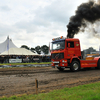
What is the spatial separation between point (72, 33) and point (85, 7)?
4.38m

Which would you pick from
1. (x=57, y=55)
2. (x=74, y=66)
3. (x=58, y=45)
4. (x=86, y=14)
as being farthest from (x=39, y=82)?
(x=86, y=14)

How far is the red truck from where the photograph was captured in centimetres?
1194

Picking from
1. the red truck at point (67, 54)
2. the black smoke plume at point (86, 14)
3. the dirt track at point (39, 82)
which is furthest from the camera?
the black smoke plume at point (86, 14)

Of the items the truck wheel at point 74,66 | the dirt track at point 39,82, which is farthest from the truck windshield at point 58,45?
the dirt track at point 39,82

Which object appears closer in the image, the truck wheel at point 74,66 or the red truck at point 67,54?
the red truck at point 67,54

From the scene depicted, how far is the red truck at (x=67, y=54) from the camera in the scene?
39.2 feet

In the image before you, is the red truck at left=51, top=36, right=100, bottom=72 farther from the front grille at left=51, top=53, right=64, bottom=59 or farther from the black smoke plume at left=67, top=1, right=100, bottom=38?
the black smoke plume at left=67, top=1, right=100, bottom=38

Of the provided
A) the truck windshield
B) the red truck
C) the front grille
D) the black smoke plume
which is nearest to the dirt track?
the red truck

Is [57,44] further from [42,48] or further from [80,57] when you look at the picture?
[42,48]

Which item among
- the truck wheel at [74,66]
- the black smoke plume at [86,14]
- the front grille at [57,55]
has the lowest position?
the truck wheel at [74,66]

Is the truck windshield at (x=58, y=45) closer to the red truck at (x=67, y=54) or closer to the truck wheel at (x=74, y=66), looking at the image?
the red truck at (x=67, y=54)

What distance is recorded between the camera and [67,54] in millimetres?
11945

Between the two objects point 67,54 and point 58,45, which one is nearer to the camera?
point 67,54

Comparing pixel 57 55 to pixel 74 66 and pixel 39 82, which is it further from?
pixel 39 82
